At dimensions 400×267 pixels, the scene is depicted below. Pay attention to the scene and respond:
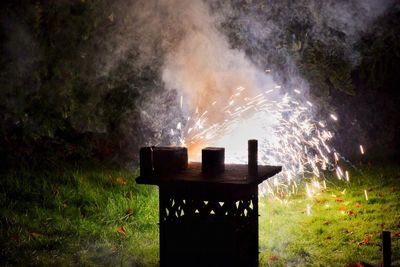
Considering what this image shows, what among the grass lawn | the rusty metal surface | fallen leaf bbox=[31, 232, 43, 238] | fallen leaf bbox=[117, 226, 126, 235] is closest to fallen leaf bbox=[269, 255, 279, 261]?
the grass lawn

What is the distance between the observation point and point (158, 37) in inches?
431

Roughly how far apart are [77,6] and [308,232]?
218 inches

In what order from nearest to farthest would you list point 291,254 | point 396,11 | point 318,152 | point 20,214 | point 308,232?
point 291,254 → point 308,232 → point 20,214 → point 396,11 → point 318,152

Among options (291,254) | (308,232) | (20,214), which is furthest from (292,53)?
(20,214)

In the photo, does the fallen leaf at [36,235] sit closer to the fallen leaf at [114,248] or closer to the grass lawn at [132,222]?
the grass lawn at [132,222]

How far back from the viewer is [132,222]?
26.6 ft

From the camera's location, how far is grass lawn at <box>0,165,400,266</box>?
6.83 m

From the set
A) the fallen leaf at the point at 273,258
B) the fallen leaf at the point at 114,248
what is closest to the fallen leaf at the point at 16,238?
the fallen leaf at the point at 114,248

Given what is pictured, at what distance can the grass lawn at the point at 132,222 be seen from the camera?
683 cm

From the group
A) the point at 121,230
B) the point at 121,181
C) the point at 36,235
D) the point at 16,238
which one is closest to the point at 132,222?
the point at 121,230

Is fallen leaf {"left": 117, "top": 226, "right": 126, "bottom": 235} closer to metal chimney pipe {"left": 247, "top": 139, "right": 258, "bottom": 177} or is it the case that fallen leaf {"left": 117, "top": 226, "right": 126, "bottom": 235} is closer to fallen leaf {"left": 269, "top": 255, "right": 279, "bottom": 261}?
fallen leaf {"left": 269, "top": 255, "right": 279, "bottom": 261}

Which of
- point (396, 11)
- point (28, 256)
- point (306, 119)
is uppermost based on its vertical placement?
point (396, 11)

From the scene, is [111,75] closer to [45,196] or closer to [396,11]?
[45,196]

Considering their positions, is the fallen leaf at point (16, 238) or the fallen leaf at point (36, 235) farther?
the fallen leaf at point (36, 235)
